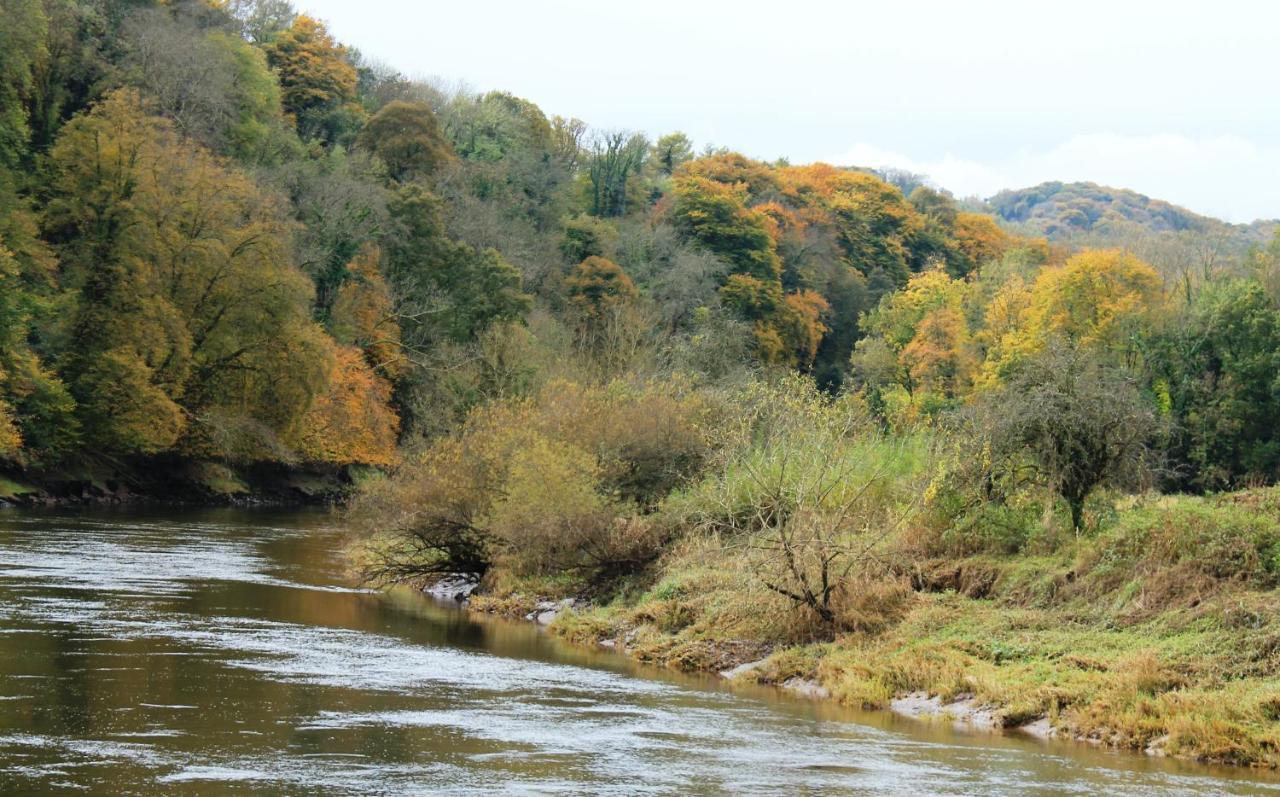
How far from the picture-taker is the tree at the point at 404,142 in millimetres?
92625

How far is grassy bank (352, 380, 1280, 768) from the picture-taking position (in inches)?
908

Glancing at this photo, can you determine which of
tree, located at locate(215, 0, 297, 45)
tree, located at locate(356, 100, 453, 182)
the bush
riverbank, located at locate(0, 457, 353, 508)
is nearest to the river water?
the bush

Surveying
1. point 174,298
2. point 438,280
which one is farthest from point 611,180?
point 174,298

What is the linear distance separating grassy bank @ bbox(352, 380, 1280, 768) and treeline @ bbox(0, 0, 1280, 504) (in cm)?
430

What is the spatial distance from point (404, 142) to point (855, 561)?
70.2 m

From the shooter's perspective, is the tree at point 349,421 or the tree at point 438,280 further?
the tree at point 438,280

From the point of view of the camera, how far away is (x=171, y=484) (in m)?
66.6

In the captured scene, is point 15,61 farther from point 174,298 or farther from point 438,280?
point 438,280

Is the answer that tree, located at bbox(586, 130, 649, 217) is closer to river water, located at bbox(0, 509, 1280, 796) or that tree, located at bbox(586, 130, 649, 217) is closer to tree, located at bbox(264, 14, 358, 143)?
tree, located at bbox(264, 14, 358, 143)

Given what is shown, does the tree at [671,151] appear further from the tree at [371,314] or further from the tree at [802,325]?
the tree at [371,314]

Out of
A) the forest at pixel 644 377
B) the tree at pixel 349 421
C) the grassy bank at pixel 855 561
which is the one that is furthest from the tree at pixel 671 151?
the grassy bank at pixel 855 561

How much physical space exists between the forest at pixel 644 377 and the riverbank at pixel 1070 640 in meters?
0.09

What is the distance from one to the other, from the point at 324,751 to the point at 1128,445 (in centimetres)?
1978

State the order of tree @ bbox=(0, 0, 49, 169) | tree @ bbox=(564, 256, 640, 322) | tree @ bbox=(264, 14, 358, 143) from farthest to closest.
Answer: tree @ bbox=(264, 14, 358, 143) → tree @ bbox=(564, 256, 640, 322) → tree @ bbox=(0, 0, 49, 169)
